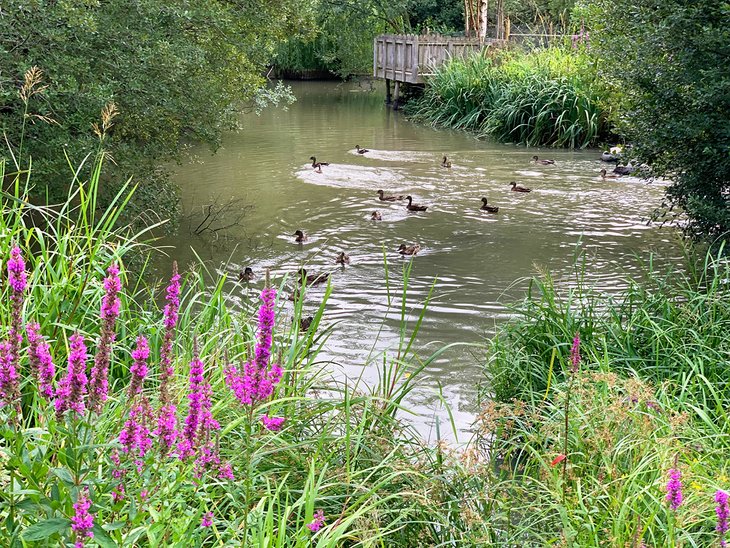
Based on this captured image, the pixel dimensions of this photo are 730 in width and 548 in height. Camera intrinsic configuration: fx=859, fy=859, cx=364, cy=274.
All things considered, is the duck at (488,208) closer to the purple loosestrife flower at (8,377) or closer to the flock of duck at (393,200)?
the flock of duck at (393,200)

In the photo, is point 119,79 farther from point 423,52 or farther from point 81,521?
point 423,52

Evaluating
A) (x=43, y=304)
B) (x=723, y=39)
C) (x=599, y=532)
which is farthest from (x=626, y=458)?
(x=723, y=39)

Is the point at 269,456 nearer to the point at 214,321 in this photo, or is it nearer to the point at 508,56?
the point at 214,321

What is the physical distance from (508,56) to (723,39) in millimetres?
17126

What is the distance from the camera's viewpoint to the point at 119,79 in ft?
27.7

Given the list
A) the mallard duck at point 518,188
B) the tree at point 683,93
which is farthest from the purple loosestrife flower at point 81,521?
the mallard duck at point 518,188

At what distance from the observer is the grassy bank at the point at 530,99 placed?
18.6 meters

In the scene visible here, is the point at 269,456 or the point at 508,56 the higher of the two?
the point at 508,56

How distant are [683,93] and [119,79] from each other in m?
5.42

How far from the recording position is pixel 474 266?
978cm

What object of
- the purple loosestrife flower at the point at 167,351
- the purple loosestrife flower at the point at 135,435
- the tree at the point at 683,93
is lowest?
the purple loosestrife flower at the point at 135,435

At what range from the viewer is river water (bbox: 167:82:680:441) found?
7.48m

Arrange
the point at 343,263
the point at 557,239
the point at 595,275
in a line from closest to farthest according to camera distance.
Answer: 1. the point at 595,275
2. the point at 343,263
3. the point at 557,239

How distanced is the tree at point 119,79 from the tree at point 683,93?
14.4 feet
